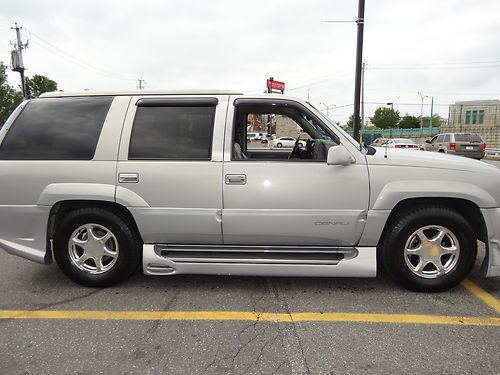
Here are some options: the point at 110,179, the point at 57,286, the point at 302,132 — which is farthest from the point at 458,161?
the point at 57,286

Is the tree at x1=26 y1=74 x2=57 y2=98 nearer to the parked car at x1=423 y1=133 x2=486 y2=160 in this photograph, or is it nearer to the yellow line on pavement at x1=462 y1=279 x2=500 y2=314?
the parked car at x1=423 y1=133 x2=486 y2=160

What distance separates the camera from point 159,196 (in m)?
3.46

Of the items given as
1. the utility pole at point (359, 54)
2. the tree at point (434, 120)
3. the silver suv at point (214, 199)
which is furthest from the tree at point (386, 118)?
the silver suv at point (214, 199)

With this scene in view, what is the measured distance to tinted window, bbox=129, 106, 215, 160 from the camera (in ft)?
11.5

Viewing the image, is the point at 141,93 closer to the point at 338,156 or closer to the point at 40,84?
the point at 338,156

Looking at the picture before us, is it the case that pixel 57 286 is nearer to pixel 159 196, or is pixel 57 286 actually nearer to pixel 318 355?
pixel 159 196

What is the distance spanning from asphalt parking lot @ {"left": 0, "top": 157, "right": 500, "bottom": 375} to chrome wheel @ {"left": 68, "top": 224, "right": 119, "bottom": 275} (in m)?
0.25

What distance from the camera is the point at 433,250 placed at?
3.49m

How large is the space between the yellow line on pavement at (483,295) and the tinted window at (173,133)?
280cm

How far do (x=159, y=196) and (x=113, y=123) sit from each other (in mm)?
839

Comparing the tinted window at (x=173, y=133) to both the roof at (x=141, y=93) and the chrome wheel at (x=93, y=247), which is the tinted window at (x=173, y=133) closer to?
the roof at (x=141, y=93)

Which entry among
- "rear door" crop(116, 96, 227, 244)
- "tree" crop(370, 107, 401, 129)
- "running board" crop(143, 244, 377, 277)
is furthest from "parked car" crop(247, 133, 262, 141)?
"tree" crop(370, 107, 401, 129)

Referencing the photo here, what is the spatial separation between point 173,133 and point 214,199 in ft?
2.44

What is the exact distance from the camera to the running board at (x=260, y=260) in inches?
134
